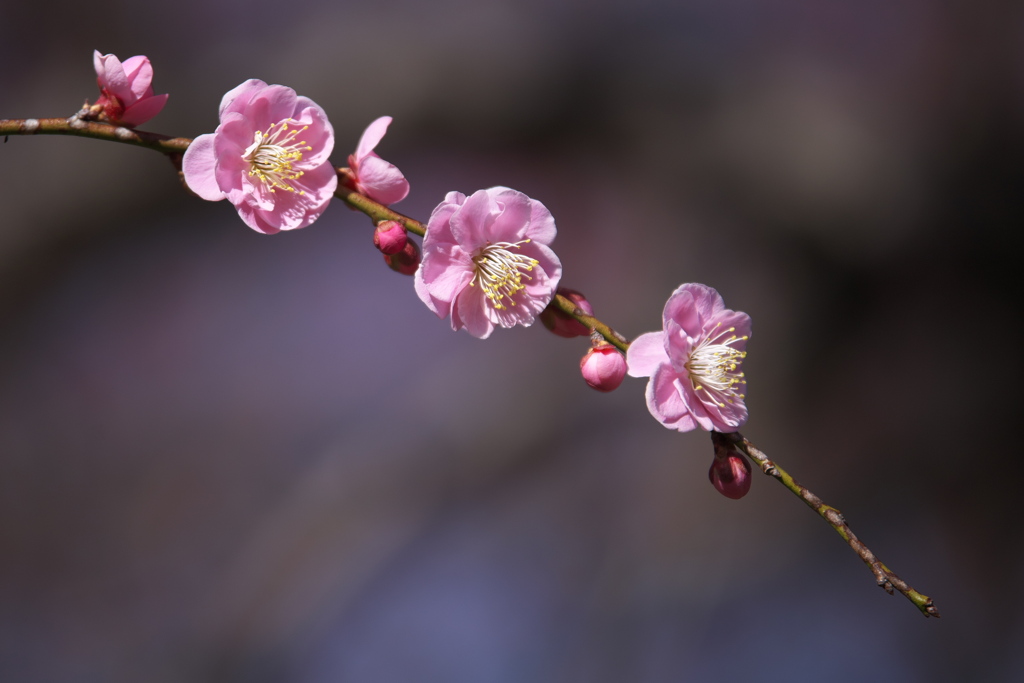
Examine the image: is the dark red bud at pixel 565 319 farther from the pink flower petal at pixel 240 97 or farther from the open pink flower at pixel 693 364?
the pink flower petal at pixel 240 97

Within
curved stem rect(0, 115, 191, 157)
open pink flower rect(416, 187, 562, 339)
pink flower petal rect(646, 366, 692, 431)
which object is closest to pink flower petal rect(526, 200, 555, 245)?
open pink flower rect(416, 187, 562, 339)

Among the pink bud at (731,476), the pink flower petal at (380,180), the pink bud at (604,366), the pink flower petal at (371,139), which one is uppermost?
the pink flower petal at (371,139)

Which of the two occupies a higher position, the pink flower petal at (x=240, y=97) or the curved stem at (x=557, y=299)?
the pink flower petal at (x=240, y=97)

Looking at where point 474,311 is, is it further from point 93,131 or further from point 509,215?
point 93,131

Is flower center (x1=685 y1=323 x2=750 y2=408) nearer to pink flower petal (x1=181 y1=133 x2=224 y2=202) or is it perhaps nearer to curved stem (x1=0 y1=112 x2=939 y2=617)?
curved stem (x1=0 y1=112 x2=939 y2=617)

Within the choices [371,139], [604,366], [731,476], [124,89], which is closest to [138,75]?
[124,89]

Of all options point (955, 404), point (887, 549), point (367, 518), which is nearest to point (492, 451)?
point (367, 518)

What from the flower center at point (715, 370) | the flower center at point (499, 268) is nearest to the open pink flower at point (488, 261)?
the flower center at point (499, 268)
